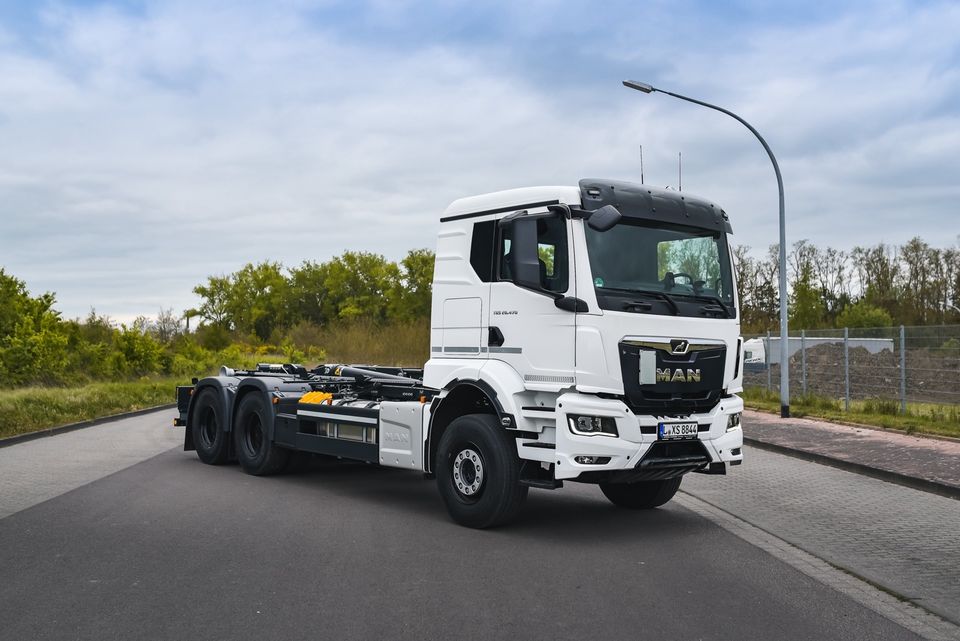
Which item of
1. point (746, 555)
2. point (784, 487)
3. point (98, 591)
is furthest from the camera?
point (784, 487)

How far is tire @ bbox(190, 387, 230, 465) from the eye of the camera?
1276 cm

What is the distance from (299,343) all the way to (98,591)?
6208 centimetres

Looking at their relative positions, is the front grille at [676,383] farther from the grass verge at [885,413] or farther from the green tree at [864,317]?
the green tree at [864,317]

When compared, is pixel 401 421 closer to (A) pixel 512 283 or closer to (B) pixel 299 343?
(A) pixel 512 283

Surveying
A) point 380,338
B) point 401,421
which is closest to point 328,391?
point 401,421

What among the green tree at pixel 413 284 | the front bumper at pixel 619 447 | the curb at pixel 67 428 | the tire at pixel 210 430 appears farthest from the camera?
the green tree at pixel 413 284

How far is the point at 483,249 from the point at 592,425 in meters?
2.07

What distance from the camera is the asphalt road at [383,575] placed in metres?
5.31

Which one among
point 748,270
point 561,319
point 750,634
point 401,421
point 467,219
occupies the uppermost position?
point 748,270

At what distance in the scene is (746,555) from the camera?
739 centimetres

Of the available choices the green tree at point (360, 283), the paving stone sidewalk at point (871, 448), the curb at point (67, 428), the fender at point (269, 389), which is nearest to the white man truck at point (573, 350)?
the fender at point (269, 389)

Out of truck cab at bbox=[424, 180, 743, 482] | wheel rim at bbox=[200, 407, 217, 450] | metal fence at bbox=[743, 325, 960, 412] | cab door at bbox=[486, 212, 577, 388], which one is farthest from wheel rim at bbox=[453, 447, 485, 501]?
metal fence at bbox=[743, 325, 960, 412]

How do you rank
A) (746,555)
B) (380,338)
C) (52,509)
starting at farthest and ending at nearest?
1. (380,338)
2. (52,509)
3. (746,555)

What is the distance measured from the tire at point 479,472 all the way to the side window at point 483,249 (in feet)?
4.38
